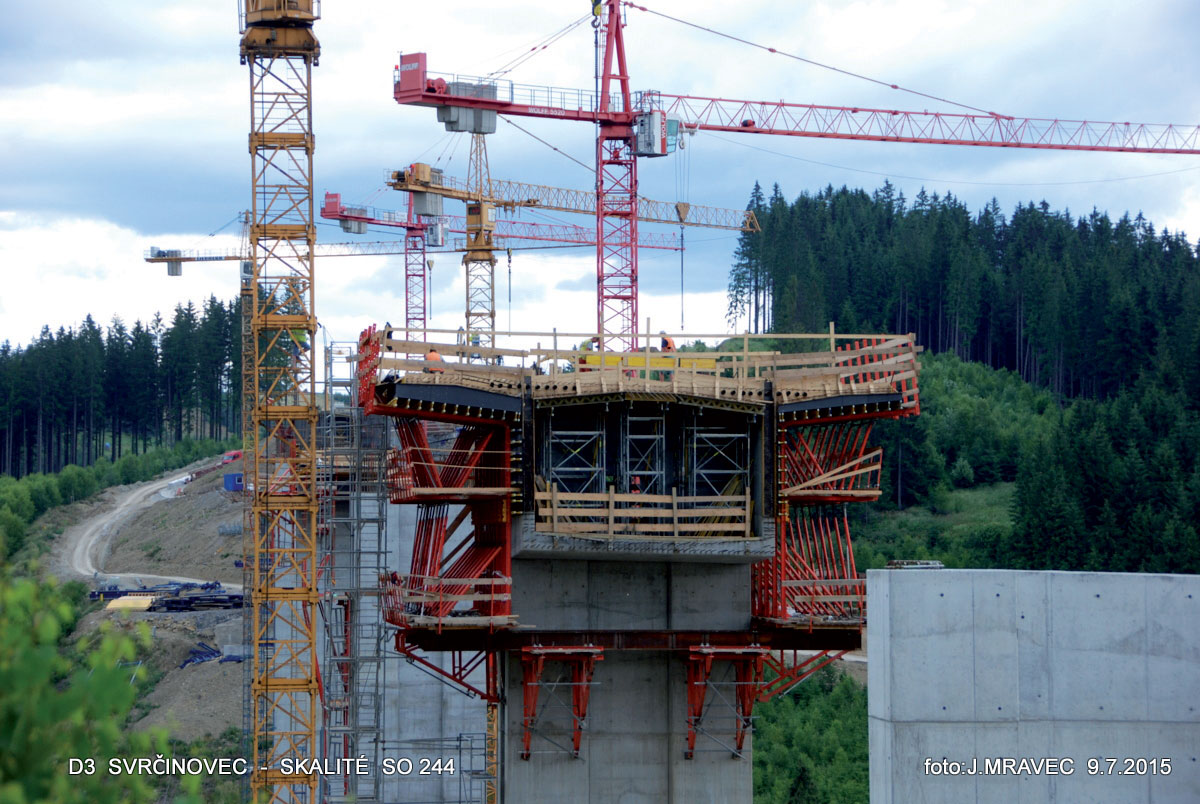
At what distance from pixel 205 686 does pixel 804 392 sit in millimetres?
66400

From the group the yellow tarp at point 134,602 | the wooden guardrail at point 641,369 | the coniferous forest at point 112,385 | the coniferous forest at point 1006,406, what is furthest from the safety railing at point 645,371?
the coniferous forest at point 112,385

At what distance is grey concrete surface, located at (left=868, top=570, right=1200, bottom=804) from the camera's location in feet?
108

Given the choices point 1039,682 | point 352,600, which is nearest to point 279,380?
point 352,600

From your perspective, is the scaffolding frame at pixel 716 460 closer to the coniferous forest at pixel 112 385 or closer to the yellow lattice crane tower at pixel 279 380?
the yellow lattice crane tower at pixel 279 380

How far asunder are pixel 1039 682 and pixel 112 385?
574 feet

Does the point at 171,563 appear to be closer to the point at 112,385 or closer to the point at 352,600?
the point at 112,385

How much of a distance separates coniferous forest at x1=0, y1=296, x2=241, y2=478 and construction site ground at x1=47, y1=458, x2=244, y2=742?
1672cm

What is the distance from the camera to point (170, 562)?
461ft

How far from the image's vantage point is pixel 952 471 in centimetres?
13725

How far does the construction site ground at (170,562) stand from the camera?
95750 mm

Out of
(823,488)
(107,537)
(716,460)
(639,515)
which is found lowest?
(107,537)

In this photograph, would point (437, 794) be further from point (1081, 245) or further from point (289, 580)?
point (1081, 245)

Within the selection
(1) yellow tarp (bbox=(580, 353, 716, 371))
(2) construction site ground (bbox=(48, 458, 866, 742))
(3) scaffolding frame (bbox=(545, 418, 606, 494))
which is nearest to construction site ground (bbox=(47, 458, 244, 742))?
(2) construction site ground (bbox=(48, 458, 866, 742))

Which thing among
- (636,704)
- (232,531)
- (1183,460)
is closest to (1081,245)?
(1183,460)
